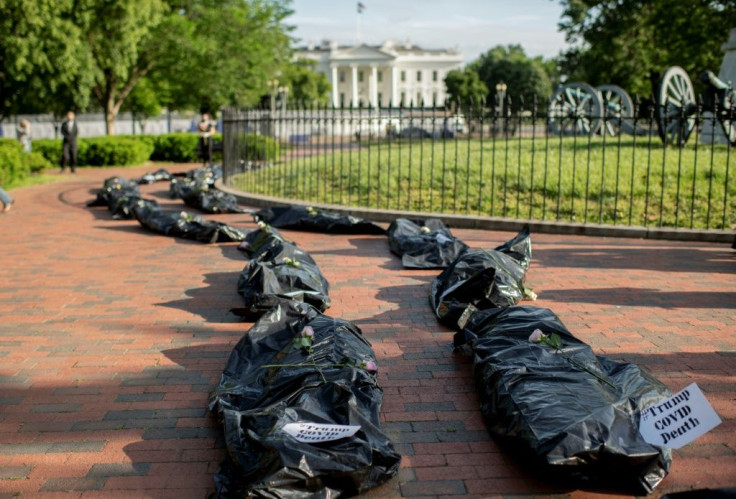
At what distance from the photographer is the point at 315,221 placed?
10422 millimetres

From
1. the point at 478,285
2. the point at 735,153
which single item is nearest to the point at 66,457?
the point at 478,285

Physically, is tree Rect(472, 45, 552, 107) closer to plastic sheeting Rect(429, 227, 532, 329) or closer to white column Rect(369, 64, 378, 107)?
white column Rect(369, 64, 378, 107)

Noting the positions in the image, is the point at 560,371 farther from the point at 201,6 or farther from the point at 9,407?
the point at 201,6

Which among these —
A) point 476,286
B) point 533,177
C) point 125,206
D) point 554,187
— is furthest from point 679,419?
point 125,206

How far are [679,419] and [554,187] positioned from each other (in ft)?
30.0

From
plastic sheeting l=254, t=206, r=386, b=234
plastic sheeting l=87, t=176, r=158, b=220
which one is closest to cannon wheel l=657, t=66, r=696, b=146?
plastic sheeting l=254, t=206, r=386, b=234

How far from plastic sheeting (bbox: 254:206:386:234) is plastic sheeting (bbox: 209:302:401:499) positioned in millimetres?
5408

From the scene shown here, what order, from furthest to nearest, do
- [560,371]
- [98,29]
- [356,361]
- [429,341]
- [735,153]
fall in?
1. [98,29]
2. [735,153]
3. [429,341]
4. [356,361]
5. [560,371]

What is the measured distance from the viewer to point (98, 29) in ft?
80.3

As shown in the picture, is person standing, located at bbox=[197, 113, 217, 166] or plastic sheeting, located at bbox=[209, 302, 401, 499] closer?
plastic sheeting, located at bbox=[209, 302, 401, 499]

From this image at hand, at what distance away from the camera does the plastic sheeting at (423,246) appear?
8039 mm

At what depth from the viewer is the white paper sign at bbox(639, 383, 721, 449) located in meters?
3.14

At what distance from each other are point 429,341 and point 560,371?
1694 mm

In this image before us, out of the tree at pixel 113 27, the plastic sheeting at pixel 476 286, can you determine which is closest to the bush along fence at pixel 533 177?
the plastic sheeting at pixel 476 286
